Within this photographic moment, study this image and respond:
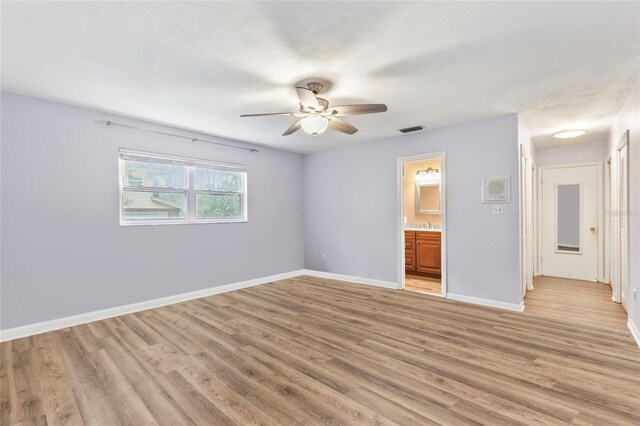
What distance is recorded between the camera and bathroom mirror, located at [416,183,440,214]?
261 inches

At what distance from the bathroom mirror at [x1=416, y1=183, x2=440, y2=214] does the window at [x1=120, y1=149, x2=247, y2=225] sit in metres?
3.71

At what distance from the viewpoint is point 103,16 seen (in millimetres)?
2018

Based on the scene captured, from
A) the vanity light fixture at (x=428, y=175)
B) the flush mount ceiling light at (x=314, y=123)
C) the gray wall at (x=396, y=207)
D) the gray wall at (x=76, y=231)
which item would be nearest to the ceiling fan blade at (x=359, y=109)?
the flush mount ceiling light at (x=314, y=123)

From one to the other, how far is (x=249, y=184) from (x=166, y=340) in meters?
3.02

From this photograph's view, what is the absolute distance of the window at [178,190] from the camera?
420cm

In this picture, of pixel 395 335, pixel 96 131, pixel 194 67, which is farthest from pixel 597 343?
pixel 96 131

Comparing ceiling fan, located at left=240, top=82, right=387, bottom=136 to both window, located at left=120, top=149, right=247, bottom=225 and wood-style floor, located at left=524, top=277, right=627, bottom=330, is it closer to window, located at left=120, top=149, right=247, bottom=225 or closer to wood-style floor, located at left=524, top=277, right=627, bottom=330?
window, located at left=120, top=149, right=247, bottom=225

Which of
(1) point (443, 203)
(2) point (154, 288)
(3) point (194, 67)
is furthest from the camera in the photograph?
(1) point (443, 203)

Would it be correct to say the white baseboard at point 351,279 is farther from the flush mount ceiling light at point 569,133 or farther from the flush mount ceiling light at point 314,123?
the flush mount ceiling light at point 569,133

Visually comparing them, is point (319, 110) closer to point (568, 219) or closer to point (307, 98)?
point (307, 98)

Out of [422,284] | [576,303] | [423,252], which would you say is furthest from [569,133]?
[422,284]

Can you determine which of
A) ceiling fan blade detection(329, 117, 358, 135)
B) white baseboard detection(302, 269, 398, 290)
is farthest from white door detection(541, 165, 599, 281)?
ceiling fan blade detection(329, 117, 358, 135)

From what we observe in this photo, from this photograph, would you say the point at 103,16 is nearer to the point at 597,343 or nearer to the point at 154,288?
the point at 154,288

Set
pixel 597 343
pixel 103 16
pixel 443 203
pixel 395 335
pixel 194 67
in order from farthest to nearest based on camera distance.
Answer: pixel 443 203, pixel 395 335, pixel 597 343, pixel 194 67, pixel 103 16
